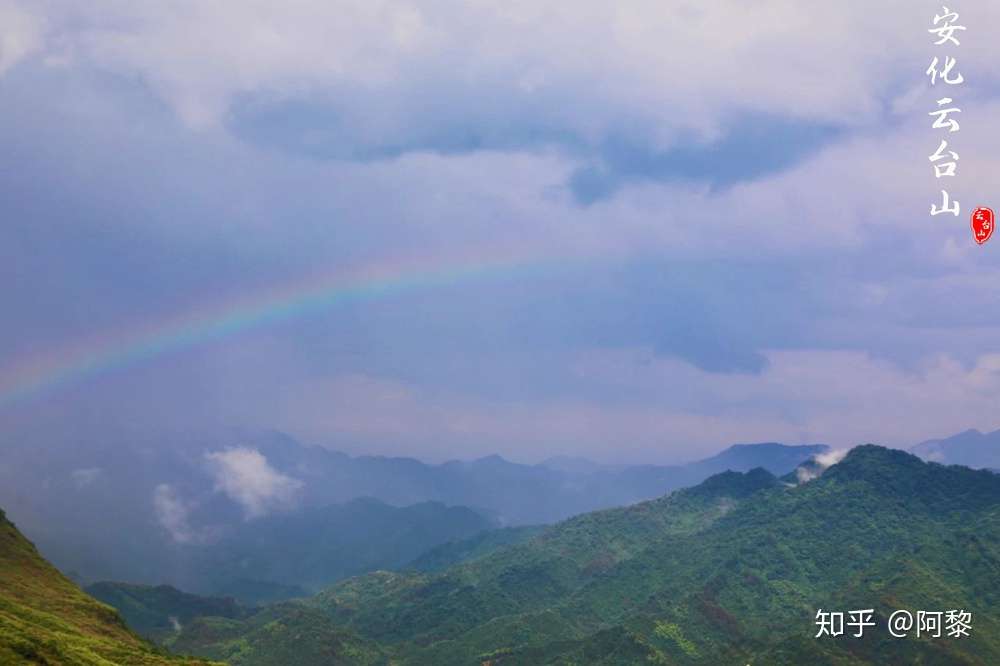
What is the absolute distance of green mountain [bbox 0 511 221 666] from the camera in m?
83.7

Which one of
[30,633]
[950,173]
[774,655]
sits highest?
[950,173]

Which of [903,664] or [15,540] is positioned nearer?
[15,540]

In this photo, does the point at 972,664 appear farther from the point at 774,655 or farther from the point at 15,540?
the point at 15,540

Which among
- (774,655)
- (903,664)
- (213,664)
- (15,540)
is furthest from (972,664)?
(15,540)

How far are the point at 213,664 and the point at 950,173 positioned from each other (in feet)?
392

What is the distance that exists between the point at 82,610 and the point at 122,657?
3338cm

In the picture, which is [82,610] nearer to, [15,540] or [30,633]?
[15,540]

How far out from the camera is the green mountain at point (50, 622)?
83688 millimetres

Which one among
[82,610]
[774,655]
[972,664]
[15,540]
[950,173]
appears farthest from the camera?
[774,655]

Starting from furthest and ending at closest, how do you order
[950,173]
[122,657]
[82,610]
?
[82,610] → [122,657] → [950,173]

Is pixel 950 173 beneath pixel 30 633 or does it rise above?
above

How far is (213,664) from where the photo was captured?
4582 inches

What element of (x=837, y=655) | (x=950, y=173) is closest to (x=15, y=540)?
(x=950, y=173)

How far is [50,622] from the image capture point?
359 ft
